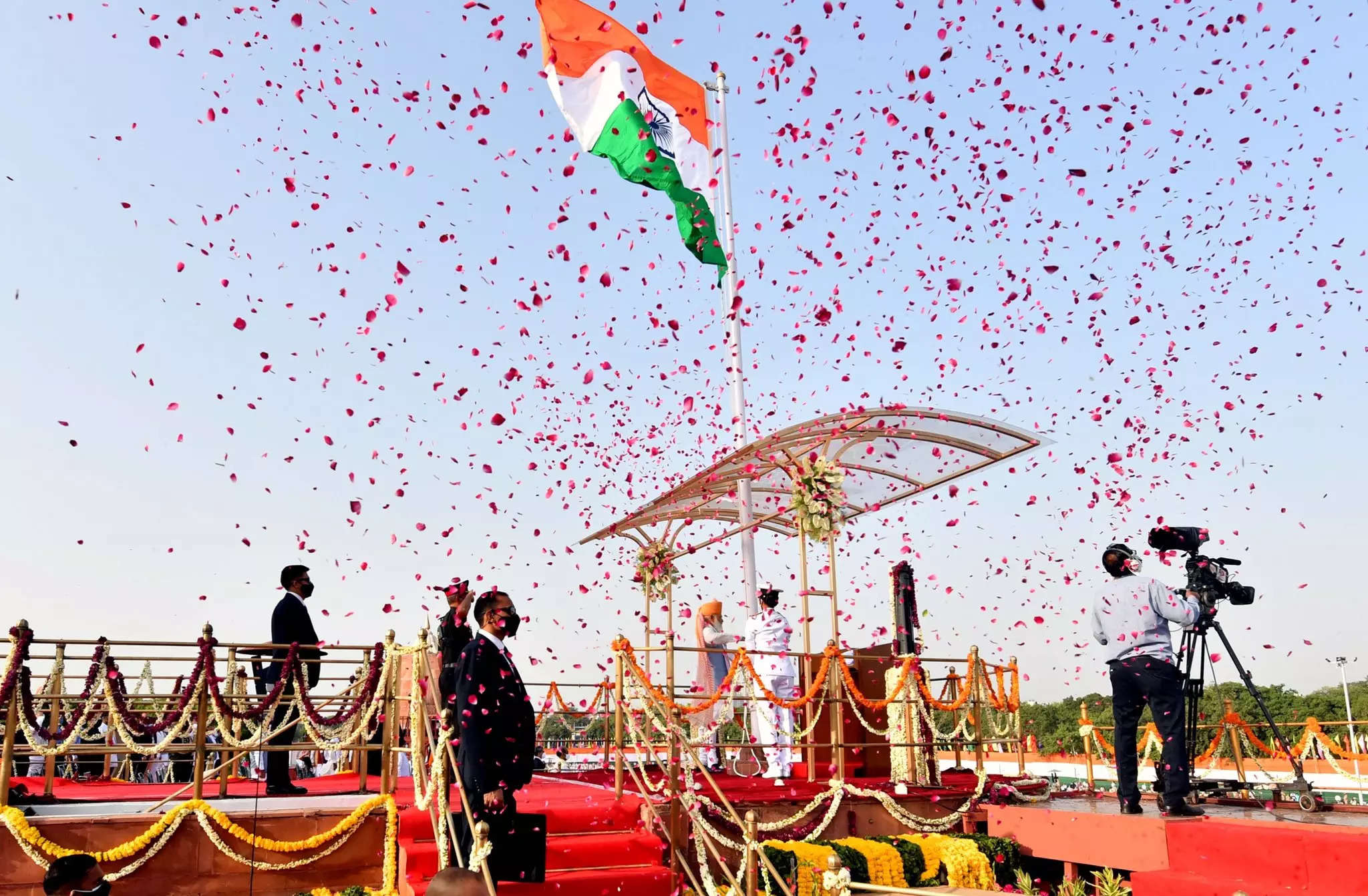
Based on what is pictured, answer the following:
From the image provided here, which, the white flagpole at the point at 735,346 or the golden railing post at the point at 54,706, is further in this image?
the white flagpole at the point at 735,346

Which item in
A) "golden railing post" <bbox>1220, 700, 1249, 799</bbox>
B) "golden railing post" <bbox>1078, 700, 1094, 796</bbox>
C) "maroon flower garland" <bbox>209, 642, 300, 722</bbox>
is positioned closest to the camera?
"maroon flower garland" <bbox>209, 642, 300, 722</bbox>

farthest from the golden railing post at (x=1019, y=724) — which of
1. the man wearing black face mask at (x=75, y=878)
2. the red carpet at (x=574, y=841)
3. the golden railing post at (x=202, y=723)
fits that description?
the man wearing black face mask at (x=75, y=878)

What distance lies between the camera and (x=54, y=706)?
10625 millimetres

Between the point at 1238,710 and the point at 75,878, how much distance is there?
44019 mm

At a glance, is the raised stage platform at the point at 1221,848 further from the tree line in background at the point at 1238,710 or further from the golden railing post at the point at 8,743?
the tree line in background at the point at 1238,710

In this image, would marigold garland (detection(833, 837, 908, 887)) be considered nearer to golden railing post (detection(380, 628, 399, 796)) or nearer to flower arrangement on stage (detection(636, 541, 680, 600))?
golden railing post (detection(380, 628, 399, 796))

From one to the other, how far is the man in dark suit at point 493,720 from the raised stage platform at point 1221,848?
16.2 feet

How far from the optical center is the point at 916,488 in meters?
14.1

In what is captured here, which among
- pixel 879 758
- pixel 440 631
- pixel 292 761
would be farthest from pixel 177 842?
pixel 879 758

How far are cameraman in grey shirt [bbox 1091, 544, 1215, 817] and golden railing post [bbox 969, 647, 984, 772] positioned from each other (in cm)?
314

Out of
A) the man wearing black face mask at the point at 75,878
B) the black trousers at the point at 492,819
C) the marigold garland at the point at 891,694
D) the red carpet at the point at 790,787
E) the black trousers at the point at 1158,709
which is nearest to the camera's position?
the man wearing black face mask at the point at 75,878

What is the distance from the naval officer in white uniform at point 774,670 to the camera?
12.2 metres

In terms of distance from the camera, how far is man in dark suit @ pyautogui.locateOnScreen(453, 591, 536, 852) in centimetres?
693

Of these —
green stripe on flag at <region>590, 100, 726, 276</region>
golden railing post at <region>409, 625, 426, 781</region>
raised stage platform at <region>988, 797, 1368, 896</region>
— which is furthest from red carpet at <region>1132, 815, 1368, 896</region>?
green stripe on flag at <region>590, 100, 726, 276</region>
